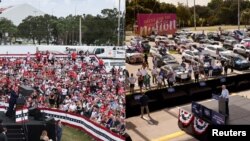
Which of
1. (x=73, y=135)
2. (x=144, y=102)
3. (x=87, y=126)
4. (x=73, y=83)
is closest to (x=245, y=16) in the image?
(x=144, y=102)

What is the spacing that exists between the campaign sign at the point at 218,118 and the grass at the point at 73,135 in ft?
10.5

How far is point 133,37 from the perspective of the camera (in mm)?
9328

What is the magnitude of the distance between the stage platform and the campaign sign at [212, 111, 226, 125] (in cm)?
13

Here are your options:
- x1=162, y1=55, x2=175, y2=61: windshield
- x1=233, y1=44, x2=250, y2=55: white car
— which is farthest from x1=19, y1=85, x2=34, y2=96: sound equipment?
x1=233, y1=44, x2=250, y2=55: white car

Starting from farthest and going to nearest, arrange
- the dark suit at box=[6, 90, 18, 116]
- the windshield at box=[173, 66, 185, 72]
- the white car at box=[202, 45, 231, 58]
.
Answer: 1. the white car at box=[202, 45, 231, 58]
2. the windshield at box=[173, 66, 185, 72]
3. the dark suit at box=[6, 90, 18, 116]

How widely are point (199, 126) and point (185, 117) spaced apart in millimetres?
541

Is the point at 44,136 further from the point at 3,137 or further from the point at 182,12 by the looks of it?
the point at 182,12

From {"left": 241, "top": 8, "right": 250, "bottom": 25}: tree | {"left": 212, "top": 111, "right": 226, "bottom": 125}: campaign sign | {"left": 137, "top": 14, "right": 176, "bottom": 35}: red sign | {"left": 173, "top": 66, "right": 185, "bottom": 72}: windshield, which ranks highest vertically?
{"left": 241, "top": 8, "right": 250, "bottom": 25}: tree

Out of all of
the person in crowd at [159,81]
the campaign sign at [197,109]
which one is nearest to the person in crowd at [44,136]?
the campaign sign at [197,109]

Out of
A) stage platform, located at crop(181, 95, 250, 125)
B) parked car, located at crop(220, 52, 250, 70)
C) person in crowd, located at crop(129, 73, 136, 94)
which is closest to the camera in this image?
stage platform, located at crop(181, 95, 250, 125)

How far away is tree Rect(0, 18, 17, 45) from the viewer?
23.2 ft

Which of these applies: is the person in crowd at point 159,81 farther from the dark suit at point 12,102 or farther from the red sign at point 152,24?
the dark suit at point 12,102

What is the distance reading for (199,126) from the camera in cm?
913

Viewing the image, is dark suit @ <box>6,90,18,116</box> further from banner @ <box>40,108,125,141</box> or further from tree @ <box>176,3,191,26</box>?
tree @ <box>176,3,191,26</box>
